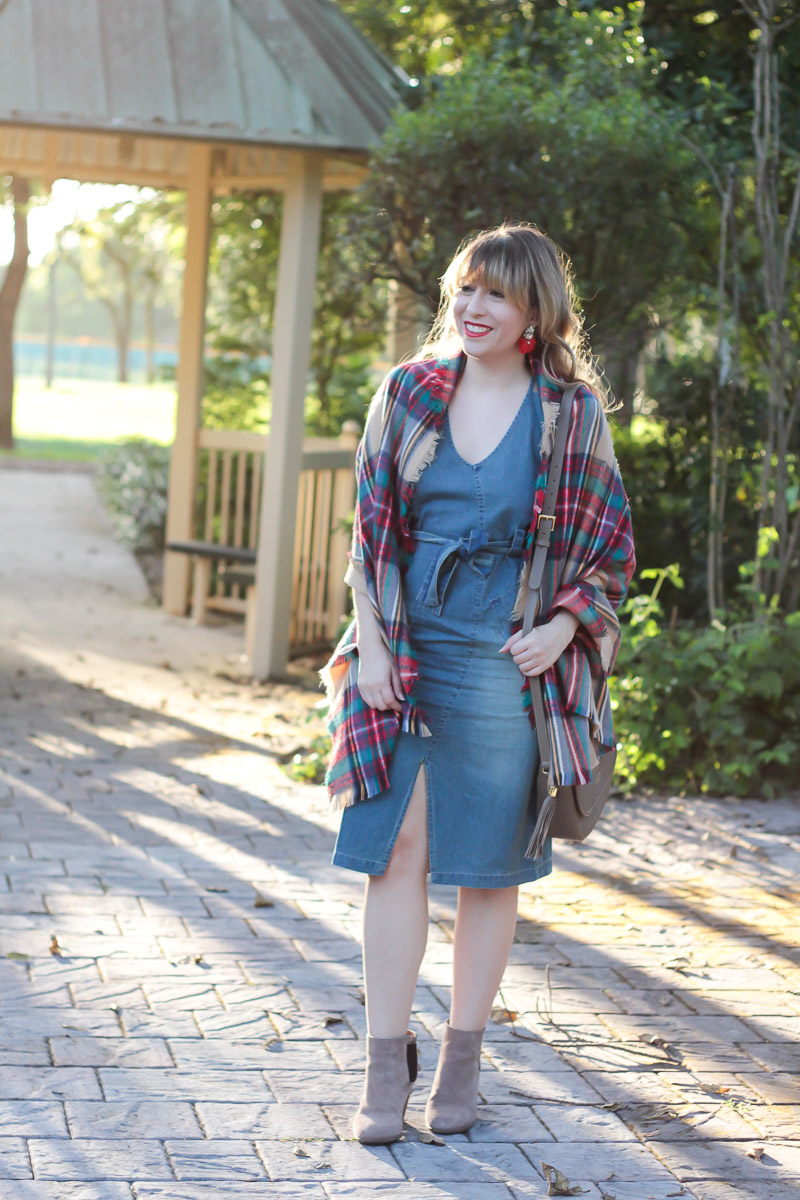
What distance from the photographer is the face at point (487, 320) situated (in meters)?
2.79

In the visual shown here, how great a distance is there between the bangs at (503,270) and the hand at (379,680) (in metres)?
0.74

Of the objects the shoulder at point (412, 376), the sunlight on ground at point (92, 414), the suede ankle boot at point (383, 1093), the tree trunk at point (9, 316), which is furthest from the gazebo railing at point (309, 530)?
the tree trunk at point (9, 316)

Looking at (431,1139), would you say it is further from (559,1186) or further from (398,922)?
(398,922)

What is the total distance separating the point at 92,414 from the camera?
131ft

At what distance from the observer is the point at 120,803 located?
5.35 m

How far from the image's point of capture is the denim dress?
279 cm

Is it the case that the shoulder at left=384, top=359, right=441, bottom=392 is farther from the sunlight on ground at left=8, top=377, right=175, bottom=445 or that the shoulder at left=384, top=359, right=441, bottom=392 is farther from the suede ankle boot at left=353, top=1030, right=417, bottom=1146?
the sunlight on ground at left=8, top=377, right=175, bottom=445

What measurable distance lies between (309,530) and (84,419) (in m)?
30.0

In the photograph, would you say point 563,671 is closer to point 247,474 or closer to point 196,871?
point 196,871

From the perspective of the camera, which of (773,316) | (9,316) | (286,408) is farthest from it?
(9,316)

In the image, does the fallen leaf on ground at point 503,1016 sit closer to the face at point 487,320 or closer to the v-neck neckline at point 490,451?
the v-neck neckline at point 490,451

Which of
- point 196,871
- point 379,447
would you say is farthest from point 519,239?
point 196,871

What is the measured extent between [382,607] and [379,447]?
325 millimetres

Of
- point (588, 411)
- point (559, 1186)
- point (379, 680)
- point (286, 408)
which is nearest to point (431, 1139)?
point (559, 1186)
